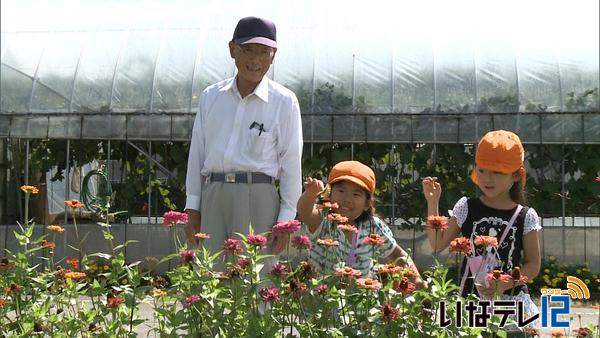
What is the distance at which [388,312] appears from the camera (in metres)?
2.39

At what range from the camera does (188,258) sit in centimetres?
257

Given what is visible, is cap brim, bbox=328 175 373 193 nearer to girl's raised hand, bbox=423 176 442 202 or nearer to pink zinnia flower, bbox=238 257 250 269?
girl's raised hand, bbox=423 176 442 202

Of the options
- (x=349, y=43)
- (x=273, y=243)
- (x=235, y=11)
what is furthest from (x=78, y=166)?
(x=273, y=243)

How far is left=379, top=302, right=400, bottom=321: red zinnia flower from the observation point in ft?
7.85

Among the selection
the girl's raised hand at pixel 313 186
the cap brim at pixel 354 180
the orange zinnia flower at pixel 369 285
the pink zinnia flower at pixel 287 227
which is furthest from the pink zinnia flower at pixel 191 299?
the cap brim at pixel 354 180

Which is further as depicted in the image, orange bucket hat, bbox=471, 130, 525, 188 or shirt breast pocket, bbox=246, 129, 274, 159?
shirt breast pocket, bbox=246, 129, 274, 159

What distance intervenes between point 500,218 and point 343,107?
493 cm

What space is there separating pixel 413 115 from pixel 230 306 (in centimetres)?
541

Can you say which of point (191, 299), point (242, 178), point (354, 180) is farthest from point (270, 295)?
point (242, 178)

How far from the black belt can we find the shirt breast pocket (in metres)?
0.08

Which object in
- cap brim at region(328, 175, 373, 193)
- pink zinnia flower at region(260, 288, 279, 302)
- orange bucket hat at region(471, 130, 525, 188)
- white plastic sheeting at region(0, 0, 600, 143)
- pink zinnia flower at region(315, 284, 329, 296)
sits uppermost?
white plastic sheeting at region(0, 0, 600, 143)

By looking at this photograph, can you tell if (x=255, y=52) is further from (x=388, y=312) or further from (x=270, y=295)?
(x=388, y=312)

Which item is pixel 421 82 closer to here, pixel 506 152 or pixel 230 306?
pixel 506 152

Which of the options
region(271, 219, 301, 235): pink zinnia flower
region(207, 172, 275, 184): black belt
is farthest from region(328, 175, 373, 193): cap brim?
region(271, 219, 301, 235): pink zinnia flower
